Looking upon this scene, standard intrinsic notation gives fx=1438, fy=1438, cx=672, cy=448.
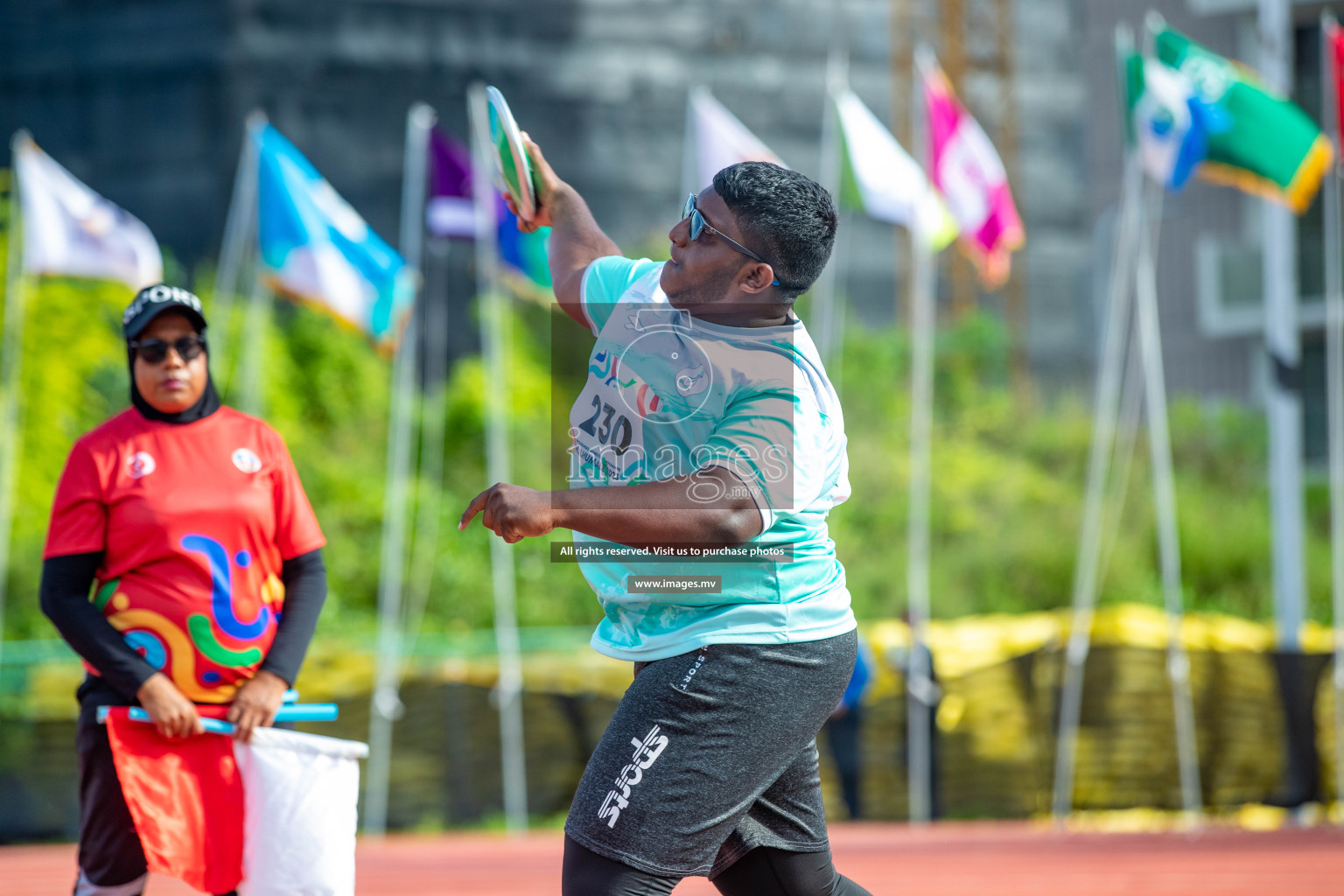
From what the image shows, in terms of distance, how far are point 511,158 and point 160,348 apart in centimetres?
104

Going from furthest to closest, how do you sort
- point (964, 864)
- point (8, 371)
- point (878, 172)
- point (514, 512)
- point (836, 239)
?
point (8, 371) → point (878, 172) → point (964, 864) → point (836, 239) → point (514, 512)

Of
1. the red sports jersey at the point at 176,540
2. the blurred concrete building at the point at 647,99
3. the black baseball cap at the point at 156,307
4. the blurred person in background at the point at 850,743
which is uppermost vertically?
the blurred concrete building at the point at 647,99

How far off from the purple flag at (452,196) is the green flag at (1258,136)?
208 inches

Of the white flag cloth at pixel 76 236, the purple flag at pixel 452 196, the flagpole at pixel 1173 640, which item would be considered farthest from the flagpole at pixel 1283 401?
the white flag cloth at pixel 76 236

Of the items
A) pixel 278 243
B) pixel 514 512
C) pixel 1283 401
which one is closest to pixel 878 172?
pixel 1283 401

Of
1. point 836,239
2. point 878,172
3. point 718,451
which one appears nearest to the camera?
point 718,451

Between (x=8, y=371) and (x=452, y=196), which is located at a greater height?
(x=452, y=196)

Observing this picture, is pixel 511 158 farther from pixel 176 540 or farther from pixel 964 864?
pixel 964 864

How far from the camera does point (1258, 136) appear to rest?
1023cm

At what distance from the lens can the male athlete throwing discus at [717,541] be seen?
2.36 m

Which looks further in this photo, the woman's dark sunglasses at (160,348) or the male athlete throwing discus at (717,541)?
the woman's dark sunglasses at (160,348)

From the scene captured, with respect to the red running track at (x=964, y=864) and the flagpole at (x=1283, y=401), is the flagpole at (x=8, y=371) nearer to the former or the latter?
the red running track at (x=964, y=864)

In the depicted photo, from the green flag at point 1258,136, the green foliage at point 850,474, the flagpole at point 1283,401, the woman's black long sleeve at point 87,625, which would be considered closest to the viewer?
the woman's black long sleeve at point 87,625

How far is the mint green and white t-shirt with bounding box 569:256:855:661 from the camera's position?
2395 mm
